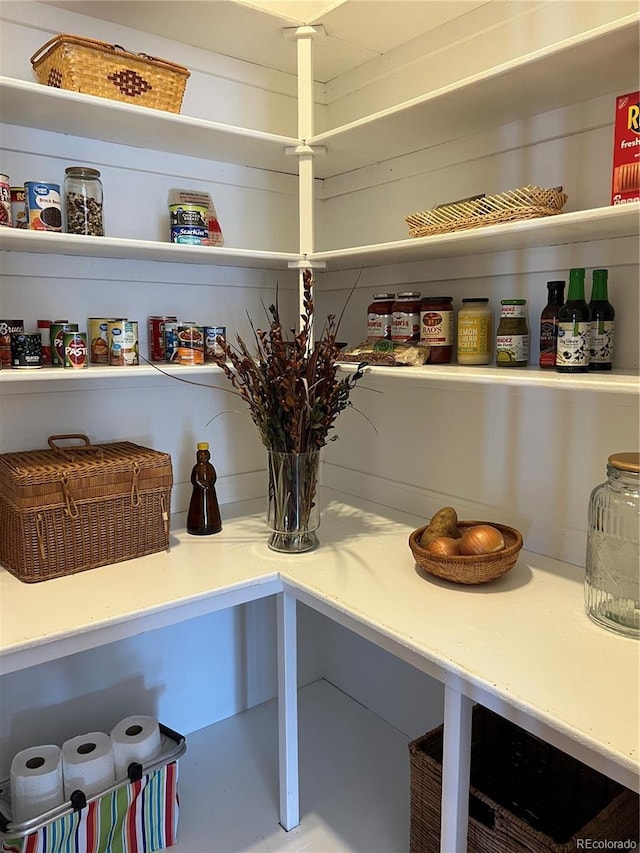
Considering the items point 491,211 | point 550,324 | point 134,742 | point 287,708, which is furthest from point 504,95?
point 134,742

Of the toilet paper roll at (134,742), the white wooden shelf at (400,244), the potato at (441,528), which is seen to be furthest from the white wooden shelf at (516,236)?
the toilet paper roll at (134,742)

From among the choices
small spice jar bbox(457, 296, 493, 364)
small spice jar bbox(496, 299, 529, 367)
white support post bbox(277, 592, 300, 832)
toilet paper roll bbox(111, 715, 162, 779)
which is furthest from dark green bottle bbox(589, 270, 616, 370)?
toilet paper roll bbox(111, 715, 162, 779)

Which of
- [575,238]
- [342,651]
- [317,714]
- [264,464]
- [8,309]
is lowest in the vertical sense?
[317,714]

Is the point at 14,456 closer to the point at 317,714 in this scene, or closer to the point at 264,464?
the point at 264,464

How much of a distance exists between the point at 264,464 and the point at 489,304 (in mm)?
944

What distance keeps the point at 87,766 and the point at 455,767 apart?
37.2 inches

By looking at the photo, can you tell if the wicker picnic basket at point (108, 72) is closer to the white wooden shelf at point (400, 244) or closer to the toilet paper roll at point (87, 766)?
the white wooden shelf at point (400, 244)

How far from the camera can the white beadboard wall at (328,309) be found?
5.29 feet

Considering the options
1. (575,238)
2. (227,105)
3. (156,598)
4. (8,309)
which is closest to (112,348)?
(8,309)

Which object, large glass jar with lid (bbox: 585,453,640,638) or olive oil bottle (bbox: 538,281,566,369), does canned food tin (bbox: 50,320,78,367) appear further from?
large glass jar with lid (bbox: 585,453,640,638)

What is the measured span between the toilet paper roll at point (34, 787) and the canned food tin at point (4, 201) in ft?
4.26

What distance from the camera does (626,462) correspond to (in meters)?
1.24

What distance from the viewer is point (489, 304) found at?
1.76 metres

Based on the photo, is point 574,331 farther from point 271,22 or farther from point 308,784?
point 308,784
